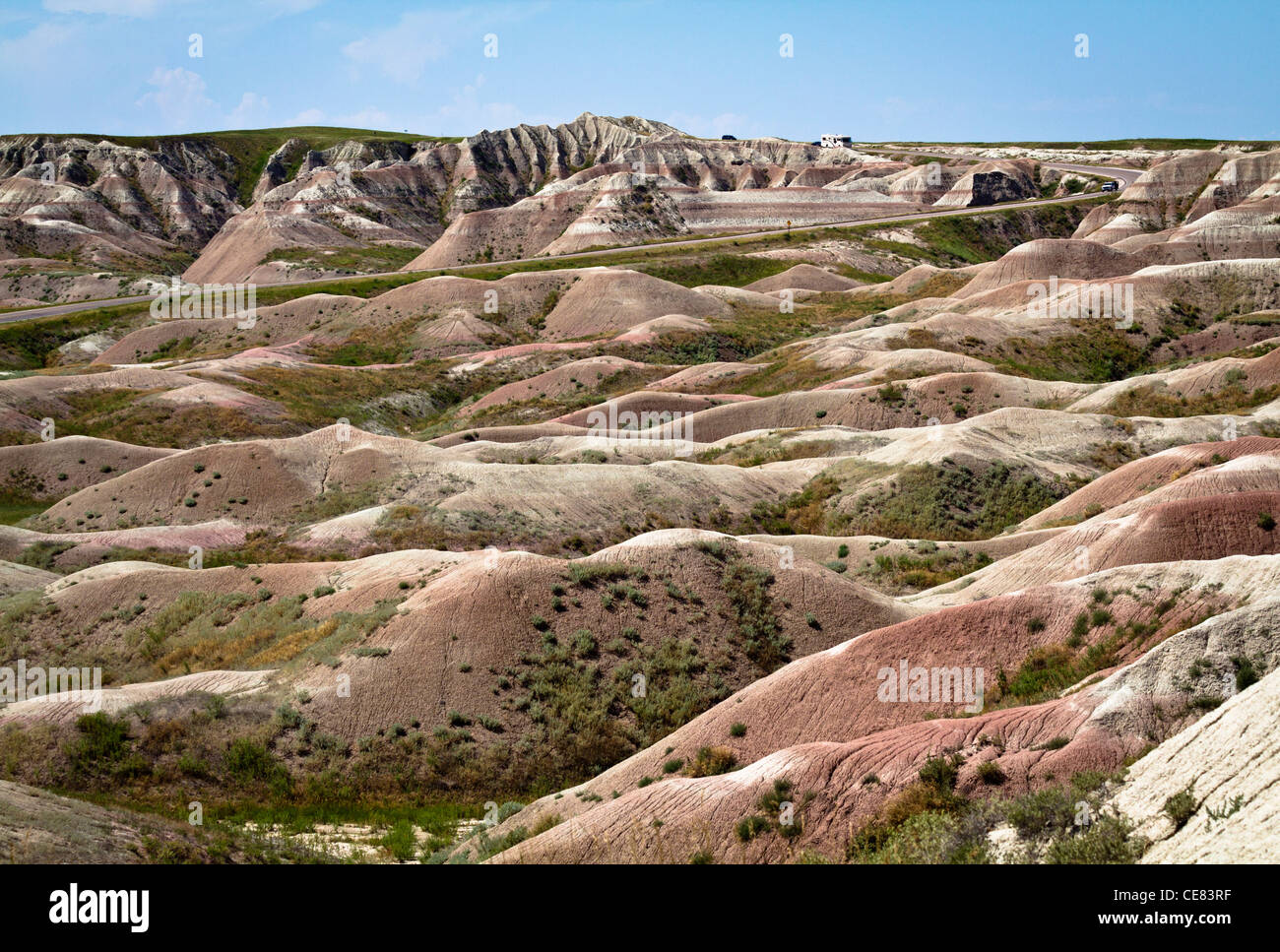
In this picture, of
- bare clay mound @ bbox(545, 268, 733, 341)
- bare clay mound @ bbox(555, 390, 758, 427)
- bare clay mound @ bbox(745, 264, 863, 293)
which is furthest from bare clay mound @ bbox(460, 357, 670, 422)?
bare clay mound @ bbox(745, 264, 863, 293)

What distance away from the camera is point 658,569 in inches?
1259

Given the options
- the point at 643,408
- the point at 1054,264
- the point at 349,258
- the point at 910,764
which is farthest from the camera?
the point at 349,258

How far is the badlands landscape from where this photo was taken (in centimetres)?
1595

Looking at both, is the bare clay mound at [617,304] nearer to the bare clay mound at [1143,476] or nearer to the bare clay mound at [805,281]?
the bare clay mound at [805,281]

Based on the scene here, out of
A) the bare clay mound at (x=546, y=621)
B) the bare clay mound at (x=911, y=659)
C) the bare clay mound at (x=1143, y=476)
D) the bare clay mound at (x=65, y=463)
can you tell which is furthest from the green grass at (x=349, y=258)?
the bare clay mound at (x=911, y=659)

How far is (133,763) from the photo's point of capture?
24188mm

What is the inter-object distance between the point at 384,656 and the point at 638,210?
12809 cm

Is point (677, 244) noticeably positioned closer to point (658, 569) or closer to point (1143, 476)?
point (1143, 476)

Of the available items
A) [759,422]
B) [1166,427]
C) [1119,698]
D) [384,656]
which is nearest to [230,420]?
[759,422]

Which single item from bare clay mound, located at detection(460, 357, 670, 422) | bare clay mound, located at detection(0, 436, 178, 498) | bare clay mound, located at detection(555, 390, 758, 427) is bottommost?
bare clay mound, located at detection(0, 436, 178, 498)

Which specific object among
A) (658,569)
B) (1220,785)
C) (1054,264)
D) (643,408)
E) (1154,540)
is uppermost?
(1054,264)

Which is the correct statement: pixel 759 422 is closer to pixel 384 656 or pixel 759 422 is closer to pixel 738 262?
pixel 384 656

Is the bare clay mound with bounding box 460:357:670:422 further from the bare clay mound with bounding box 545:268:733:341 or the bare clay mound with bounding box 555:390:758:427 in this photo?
the bare clay mound with bounding box 545:268:733:341

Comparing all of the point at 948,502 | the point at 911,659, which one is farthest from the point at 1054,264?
the point at 911,659
